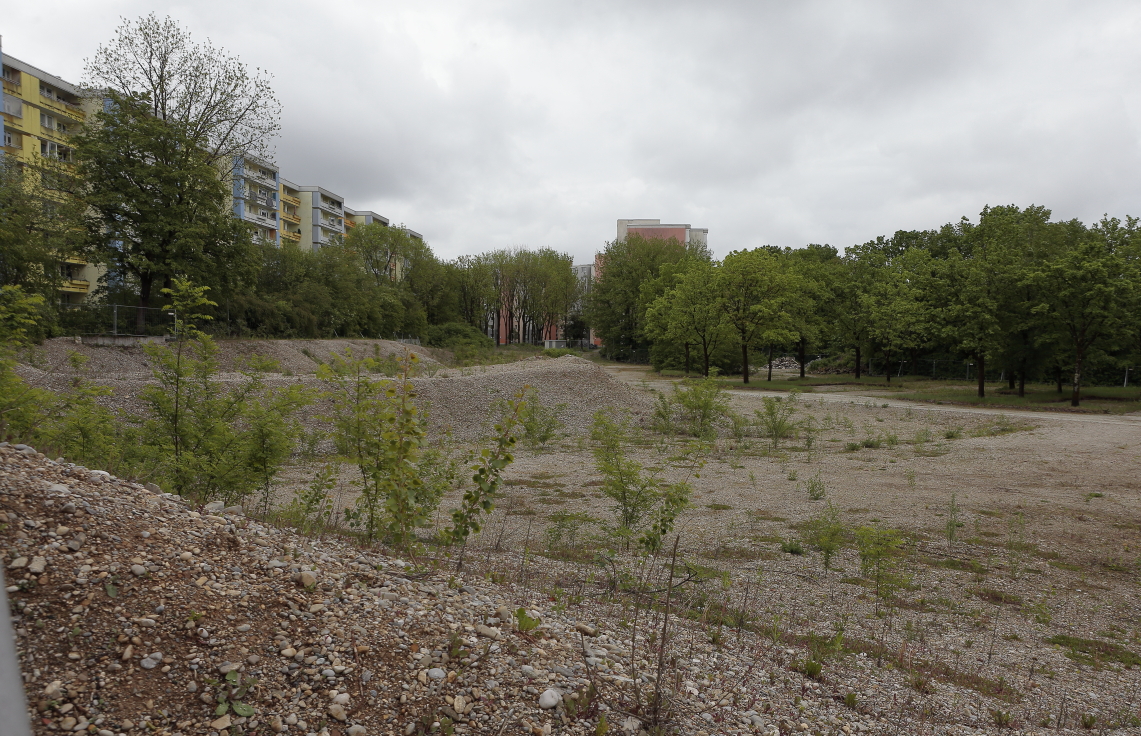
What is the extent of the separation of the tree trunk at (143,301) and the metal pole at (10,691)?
32.4m

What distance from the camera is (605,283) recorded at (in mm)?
64375

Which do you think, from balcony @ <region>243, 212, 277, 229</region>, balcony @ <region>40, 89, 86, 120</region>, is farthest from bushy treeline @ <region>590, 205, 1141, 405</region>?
balcony @ <region>40, 89, 86, 120</region>

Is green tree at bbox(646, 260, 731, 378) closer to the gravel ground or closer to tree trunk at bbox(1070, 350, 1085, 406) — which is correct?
tree trunk at bbox(1070, 350, 1085, 406)

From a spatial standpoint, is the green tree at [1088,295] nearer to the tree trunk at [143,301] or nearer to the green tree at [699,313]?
the green tree at [699,313]

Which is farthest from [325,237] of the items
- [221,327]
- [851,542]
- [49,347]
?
[851,542]

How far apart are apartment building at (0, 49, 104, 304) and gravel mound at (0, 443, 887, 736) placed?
49.7 meters

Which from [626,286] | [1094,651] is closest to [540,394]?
[1094,651]

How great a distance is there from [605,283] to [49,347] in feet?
156

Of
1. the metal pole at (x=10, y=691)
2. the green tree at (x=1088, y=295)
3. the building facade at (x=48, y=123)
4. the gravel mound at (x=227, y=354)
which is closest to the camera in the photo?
the metal pole at (x=10, y=691)

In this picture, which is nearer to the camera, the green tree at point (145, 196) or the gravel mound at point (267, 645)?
the gravel mound at point (267, 645)

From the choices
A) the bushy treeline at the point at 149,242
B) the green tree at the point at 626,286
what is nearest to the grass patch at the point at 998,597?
the bushy treeline at the point at 149,242

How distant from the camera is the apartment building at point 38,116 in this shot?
145ft

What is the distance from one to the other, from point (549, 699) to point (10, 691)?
2.80 m

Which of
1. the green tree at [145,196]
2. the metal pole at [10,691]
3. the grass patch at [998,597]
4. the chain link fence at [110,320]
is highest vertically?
the green tree at [145,196]
